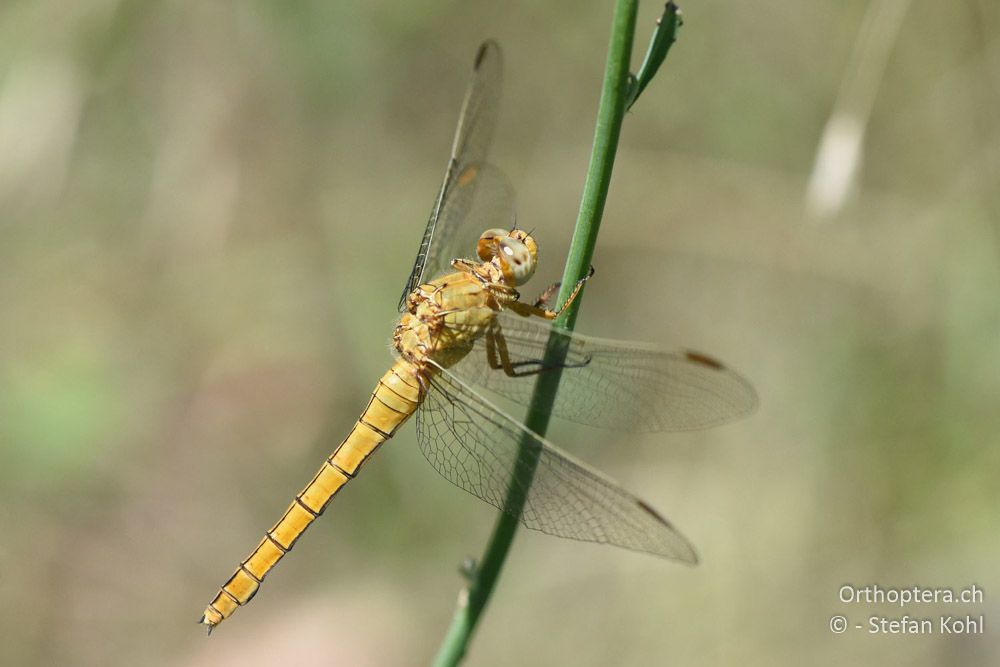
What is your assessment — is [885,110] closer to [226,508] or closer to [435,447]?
[435,447]

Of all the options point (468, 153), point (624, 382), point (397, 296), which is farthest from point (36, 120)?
point (624, 382)

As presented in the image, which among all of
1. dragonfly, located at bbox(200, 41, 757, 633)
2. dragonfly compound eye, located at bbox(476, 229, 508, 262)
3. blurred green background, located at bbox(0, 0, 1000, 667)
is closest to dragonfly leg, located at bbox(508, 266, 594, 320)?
dragonfly, located at bbox(200, 41, 757, 633)

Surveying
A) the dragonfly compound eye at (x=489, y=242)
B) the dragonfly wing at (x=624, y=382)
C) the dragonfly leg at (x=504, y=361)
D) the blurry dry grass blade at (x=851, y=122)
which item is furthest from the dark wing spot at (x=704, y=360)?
the blurry dry grass blade at (x=851, y=122)

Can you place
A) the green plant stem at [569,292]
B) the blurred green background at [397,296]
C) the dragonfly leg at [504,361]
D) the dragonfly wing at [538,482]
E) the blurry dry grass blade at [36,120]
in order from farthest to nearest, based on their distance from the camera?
the blurry dry grass blade at [36,120] → the blurred green background at [397,296] → the dragonfly leg at [504,361] → the dragonfly wing at [538,482] → the green plant stem at [569,292]

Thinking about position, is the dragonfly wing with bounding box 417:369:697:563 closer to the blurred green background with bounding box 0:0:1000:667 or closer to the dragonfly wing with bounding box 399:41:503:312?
the dragonfly wing with bounding box 399:41:503:312

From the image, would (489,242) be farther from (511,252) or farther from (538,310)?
(538,310)

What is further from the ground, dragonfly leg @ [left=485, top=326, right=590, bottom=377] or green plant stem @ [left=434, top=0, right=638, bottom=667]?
dragonfly leg @ [left=485, top=326, right=590, bottom=377]

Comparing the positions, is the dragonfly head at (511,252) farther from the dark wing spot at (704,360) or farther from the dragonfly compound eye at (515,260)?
the dark wing spot at (704,360)
